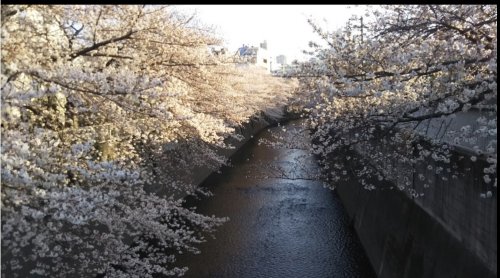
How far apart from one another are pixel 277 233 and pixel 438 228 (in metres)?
8.60

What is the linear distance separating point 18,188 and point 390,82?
656cm

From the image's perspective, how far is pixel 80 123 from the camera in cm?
1047

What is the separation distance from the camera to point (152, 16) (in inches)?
435

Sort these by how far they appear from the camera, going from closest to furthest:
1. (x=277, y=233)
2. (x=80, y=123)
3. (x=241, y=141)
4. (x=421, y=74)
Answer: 1. (x=421, y=74)
2. (x=80, y=123)
3. (x=277, y=233)
4. (x=241, y=141)

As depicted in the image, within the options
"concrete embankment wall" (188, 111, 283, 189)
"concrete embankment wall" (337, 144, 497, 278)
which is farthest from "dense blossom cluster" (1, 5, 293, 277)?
"concrete embankment wall" (188, 111, 283, 189)

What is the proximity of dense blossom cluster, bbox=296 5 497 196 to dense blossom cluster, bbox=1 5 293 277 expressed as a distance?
3837 millimetres

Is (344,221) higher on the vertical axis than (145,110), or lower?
lower

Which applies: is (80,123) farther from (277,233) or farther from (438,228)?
(277,233)

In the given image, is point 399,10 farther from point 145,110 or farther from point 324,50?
point 145,110

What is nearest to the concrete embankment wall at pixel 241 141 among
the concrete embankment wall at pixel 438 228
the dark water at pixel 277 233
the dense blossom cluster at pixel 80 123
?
the dark water at pixel 277 233

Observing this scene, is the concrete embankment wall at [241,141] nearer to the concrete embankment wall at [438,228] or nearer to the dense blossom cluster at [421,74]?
the concrete embankment wall at [438,228]

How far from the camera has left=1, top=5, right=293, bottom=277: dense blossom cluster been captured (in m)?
6.14

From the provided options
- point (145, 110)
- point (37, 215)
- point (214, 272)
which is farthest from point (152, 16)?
point (214, 272)

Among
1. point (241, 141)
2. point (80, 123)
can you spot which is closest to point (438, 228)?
point (80, 123)
